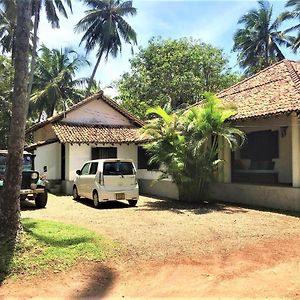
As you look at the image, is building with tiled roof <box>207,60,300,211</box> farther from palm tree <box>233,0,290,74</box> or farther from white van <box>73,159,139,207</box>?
palm tree <box>233,0,290,74</box>

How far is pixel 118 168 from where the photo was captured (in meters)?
14.3

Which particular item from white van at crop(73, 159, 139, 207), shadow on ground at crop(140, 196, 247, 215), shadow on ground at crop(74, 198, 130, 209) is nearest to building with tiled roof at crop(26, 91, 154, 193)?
shadow on ground at crop(74, 198, 130, 209)

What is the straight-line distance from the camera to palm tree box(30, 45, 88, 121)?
36250 millimetres

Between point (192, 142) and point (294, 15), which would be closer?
point (192, 142)

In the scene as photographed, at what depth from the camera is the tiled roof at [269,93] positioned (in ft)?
42.8

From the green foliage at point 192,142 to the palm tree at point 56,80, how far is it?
22.8m

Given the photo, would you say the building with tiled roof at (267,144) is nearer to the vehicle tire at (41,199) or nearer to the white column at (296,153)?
the white column at (296,153)

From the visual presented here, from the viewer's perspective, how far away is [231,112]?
13.9 meters

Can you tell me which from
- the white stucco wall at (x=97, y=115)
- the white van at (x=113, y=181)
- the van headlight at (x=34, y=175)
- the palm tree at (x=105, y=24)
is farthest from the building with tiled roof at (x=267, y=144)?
the palm tree at (x=105, y=24)

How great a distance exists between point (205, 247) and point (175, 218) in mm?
3443

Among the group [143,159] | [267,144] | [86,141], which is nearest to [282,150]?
[267,144]

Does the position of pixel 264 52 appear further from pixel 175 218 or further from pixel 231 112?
pixel 175 218

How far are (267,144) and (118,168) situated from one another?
6205 mm

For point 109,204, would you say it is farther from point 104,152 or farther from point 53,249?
point 53,249
